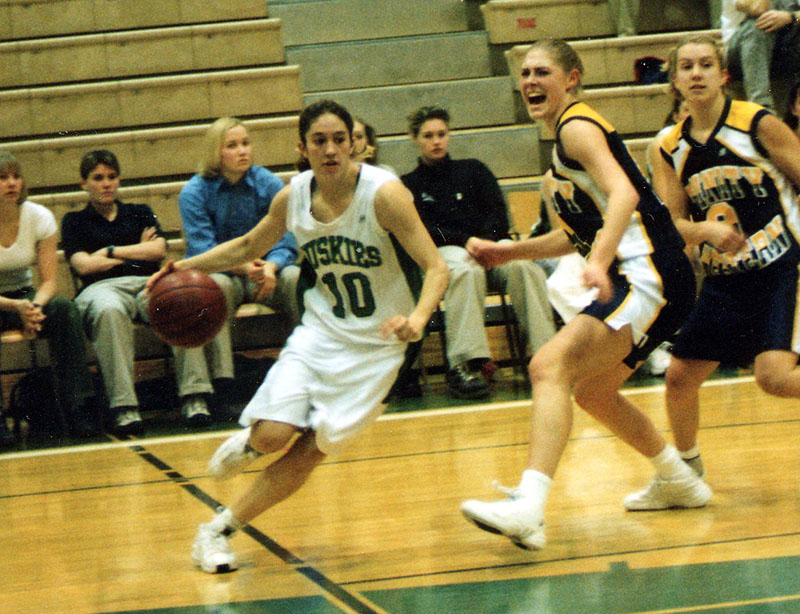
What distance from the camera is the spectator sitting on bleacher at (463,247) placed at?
592 centimetres

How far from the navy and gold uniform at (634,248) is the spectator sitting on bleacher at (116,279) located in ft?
9.43

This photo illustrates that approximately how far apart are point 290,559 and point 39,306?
2.75m

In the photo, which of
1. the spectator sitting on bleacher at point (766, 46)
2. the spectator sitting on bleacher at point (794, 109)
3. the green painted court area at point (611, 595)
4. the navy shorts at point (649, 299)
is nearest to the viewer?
the green painted court area at point (611, 595)

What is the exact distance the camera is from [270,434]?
3242 mm

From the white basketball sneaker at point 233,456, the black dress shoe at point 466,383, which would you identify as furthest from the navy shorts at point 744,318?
the black dress shoe at point 466,383

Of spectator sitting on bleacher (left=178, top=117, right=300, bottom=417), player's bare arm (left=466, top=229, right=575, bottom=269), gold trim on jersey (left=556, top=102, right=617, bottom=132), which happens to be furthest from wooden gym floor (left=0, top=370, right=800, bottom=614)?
gold trim on jersey (left=556, top=102, right=617, bottom=132)

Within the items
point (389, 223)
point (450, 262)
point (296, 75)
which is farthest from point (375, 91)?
point (389, 223)

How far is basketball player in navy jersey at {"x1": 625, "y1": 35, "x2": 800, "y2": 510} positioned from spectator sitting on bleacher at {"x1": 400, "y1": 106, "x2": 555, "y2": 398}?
2.26m

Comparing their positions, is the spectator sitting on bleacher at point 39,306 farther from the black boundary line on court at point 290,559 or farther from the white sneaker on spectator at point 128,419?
the black boundary line on court at point 290,559

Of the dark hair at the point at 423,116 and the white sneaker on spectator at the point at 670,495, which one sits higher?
the dark hair at the point at 423,116

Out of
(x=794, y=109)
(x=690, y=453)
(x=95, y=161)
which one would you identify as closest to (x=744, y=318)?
(x=690, y=453)

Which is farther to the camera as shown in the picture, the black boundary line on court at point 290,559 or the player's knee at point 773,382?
the player's knee at point 773,382

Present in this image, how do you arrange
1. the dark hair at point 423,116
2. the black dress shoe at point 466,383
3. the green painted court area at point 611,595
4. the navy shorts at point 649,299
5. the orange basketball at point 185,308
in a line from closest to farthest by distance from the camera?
1. the green painted court area at point 611,595
2. the navy shorts at point 649,299
3. the orange basketball at point 185,308
4. the black dress shoe at point 466,383
5. the dark hair at point 423,116

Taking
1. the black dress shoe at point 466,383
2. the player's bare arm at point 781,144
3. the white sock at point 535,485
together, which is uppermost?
the player's bare arm at point 781,144
